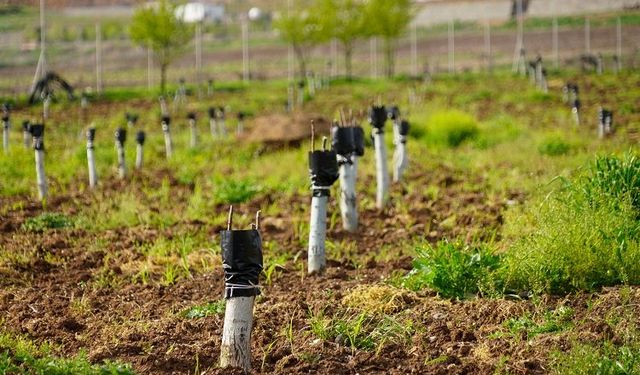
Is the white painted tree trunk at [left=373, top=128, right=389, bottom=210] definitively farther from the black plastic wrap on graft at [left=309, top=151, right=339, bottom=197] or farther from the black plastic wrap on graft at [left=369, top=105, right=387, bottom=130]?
the black plastic wrap on graft at [left=309, top=151, right=339, bottom=197]

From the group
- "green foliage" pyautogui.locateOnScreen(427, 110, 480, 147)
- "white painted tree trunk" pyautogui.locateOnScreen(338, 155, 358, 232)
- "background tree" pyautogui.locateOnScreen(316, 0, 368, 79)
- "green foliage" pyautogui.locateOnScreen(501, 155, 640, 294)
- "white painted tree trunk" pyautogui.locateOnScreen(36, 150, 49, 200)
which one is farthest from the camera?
"background tree" pyautogui.locateOnScreen(316, 0, 368, 79)

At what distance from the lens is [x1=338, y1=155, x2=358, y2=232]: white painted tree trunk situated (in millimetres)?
8016

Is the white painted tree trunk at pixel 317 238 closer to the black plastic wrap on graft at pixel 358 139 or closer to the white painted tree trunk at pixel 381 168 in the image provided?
the black plastic wrap on graft at pixel 358 139

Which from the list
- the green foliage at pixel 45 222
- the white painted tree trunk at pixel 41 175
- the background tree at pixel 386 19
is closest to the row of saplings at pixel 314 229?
the green foliage at pixel 45 222

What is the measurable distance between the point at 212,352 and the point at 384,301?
110 centimetres

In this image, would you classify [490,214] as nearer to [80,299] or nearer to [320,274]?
[320,274]

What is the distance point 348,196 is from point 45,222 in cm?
273

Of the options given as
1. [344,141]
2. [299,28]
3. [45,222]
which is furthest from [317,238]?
[299,28]

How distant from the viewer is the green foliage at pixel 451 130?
14289 mm

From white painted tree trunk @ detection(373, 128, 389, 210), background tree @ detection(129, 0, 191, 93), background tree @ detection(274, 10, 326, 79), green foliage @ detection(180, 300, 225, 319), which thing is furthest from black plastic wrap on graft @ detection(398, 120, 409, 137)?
background tree @ detection(274, 10, 326, 79)

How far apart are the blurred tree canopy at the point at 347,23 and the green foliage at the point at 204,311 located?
34123 mm

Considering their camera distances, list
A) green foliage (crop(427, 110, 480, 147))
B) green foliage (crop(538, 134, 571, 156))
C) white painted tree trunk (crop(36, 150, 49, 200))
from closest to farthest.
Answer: white painted tree trunk (crop(36, 150, 49, 200)) < green foliage (crop(538, 134, 571, 156)) < green foliage (crop(427, 110, 480, 147))

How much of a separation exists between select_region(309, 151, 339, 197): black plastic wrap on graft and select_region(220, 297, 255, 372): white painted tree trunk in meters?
2.22

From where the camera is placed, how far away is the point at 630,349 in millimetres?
4391
